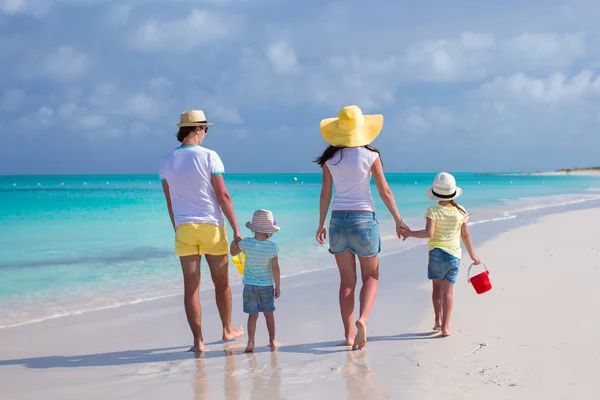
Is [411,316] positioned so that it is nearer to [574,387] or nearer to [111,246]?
[574,387]

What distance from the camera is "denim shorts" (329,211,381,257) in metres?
4.63

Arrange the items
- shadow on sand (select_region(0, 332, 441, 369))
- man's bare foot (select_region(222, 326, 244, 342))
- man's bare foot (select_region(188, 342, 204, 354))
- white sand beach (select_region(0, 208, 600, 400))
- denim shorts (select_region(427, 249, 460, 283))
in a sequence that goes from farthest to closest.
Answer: man's bare foot (select_region(222, 326, 244, 342))
denim shorts (select_region(427, 249, 460, 283))
man's bare foot (select_region(188, 342, 204, 354))
shadow on sand (select_region(0, 332, 441, 369))
white sand beach (select_region(0, 208, 600, 400))

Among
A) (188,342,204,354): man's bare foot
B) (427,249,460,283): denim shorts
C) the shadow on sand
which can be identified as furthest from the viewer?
(427,249,460,283): denim shorts

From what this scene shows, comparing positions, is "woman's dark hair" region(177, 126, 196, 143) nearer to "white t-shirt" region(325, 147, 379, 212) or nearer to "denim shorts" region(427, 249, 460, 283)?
"white t-shirt" region(325, 147, 379, 212)

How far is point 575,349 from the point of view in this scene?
438cm

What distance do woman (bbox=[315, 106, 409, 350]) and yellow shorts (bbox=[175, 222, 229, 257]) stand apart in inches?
30.0

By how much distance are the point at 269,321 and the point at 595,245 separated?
6872mm

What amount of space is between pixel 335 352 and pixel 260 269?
2.60ft

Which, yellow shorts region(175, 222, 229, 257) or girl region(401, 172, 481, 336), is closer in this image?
yellow shorts region(175, 222, 229, 257)

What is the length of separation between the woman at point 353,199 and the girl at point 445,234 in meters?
0.27

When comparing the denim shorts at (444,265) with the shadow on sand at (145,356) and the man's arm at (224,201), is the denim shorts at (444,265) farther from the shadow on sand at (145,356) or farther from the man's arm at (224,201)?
the man's arm at (224,201)

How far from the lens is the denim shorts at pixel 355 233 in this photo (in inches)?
182

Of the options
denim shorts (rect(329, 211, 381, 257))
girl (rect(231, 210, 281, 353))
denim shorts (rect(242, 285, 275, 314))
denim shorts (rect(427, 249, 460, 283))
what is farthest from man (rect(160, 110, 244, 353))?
denim shorts (rect(427, 249, 460, 283))

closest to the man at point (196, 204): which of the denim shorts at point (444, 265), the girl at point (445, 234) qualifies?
the girl at point (445, 234)
